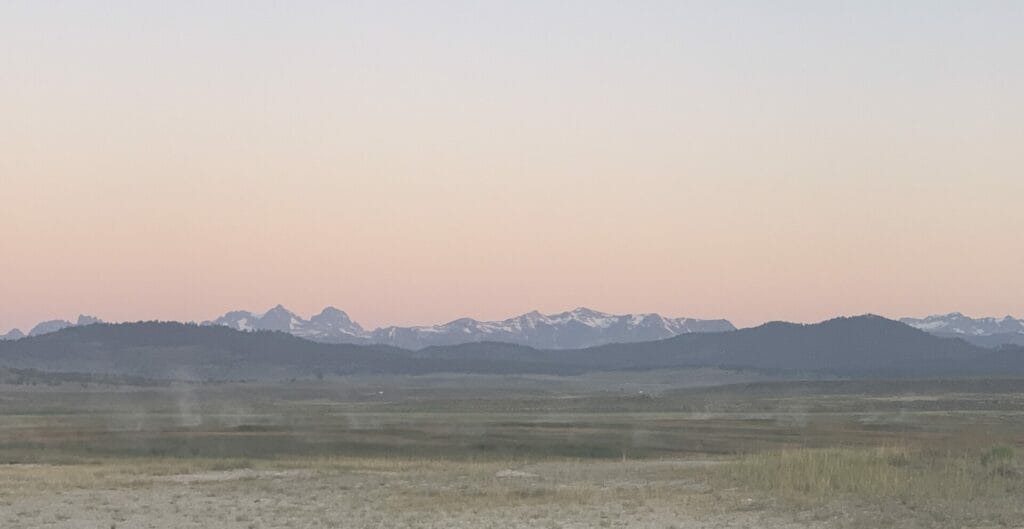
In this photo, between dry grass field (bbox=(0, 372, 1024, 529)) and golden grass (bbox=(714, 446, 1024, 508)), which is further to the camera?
golden grass (bbox=(714, 446, 1024, 508))

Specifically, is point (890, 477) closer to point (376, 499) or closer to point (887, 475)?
point (887, 475)

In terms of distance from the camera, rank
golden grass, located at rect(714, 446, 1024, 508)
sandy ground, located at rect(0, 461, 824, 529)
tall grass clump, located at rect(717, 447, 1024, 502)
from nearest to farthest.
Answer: sandy ground, located at rect(0, 461, 824, 529), golden grass, located at rect(714, 446, 1024, 508), tall grass clump, located at rect(717, 447, 1024, 502)

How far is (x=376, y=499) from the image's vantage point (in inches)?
1340

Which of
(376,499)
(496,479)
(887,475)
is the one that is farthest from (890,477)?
(376,499)

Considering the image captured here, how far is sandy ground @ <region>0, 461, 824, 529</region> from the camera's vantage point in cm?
2889

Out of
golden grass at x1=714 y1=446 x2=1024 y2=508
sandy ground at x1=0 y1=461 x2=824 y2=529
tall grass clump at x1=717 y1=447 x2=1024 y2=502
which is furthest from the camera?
tall grass clump at x1=717 y1=447 x2=1024 y2=502

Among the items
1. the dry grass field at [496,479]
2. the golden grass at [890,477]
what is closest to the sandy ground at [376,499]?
the dry grass field at [496,479]

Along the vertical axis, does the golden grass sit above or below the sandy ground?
above

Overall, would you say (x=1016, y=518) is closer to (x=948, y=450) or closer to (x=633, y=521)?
(x=633, y=521)

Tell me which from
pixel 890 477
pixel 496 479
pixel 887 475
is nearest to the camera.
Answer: pixel 890 477

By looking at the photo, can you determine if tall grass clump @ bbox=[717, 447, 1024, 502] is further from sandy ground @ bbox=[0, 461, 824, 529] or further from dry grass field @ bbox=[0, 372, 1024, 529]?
sandy ground @ bbox=[0, 461, 824, 529]

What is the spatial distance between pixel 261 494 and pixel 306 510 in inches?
198

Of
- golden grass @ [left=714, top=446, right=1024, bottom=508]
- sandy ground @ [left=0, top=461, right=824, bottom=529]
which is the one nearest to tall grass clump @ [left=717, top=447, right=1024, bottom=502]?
golden grass @ [left=714, top=446, right=1024, bottom=508]

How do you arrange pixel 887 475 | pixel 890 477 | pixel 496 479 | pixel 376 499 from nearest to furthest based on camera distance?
pixel 890 477 < pixel 887 475 < pixel 376 499 < pixel 496 479
